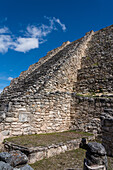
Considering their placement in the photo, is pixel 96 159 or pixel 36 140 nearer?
pixel 96 159

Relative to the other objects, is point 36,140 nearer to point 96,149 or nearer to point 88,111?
point 96,149

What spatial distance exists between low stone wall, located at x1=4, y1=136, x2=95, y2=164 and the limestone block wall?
1.87 meters

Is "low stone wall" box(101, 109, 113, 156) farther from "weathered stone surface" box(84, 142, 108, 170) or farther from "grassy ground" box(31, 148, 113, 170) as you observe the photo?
"weathered stone surface" box(84, 142, 108, 170)

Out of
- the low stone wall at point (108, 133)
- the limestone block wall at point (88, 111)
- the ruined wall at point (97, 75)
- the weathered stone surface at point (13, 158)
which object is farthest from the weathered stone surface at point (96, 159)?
the ruined wall at point (97, 75)

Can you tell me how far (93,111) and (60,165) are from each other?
4078 mm

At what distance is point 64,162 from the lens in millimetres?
3867

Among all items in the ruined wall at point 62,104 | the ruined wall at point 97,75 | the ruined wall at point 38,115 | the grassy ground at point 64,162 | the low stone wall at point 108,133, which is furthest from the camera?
the ruined wall at point 97,75

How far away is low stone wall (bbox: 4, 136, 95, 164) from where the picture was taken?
12.4 ft

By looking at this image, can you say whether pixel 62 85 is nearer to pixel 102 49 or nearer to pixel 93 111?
pixel 93 111

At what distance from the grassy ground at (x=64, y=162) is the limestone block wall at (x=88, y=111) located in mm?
2508

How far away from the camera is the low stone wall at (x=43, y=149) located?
3.78 metres

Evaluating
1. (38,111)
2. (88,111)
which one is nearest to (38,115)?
(38,111)

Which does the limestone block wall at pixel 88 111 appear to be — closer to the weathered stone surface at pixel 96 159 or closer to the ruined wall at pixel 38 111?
the ruined wall at pixel 38 111

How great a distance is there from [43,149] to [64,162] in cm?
71
